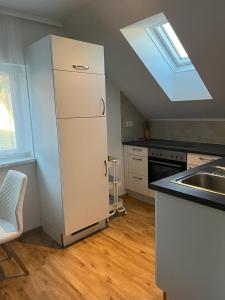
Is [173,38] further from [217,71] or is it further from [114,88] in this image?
[114,88]

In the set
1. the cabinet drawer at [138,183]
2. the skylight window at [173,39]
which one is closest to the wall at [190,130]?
the cabinet drawer at [138,183]

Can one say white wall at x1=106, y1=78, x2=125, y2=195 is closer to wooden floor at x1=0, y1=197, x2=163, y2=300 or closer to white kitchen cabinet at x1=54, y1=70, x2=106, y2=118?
white kitchen cabinet at x1=54, y1=70, x2=106, y2=118

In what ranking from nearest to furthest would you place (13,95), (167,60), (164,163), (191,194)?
1. (191,194)
2. (13,95)
3. (167,60)
4. (164,163)

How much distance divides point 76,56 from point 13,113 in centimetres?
95

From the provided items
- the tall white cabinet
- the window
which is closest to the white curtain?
the window

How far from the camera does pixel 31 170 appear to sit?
9.01 ft

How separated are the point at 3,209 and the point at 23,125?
3.16 ft

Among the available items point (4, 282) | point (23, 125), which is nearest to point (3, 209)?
point (4, 282)

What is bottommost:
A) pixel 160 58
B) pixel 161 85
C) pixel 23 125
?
pixel 23 125

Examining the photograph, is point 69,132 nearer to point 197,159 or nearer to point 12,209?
point 12,209

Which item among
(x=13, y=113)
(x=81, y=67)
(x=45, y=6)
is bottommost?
(x=13, y=113)

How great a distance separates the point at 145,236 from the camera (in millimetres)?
2652

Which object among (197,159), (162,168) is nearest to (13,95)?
(162,168)

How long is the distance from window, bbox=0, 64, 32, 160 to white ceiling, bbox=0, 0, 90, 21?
22.6 inches
